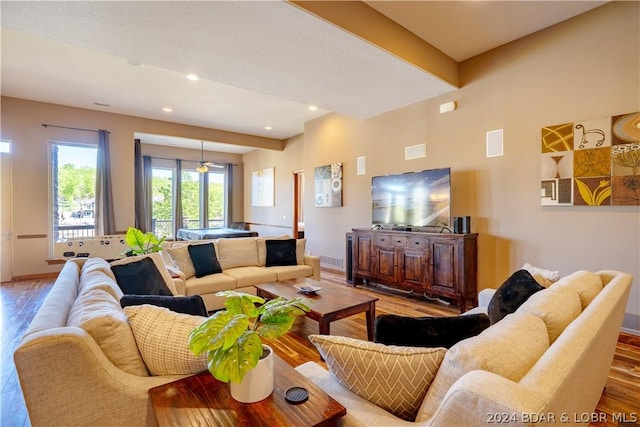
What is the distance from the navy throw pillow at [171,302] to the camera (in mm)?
1541

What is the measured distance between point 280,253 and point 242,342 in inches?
130

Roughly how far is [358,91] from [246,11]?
2.05 m

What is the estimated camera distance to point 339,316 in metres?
2.56

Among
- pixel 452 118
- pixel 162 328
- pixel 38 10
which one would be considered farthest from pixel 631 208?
pixel 38 10

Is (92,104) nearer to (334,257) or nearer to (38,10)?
(38,10)

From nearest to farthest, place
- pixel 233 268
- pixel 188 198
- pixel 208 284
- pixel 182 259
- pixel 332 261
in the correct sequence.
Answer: pixel 208 284, pixel 182 259, pixel 233 268, pixel 332 261, pixel 188 198

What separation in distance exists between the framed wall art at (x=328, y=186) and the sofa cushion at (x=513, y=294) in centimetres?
411

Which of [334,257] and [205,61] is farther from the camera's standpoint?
[334,257]

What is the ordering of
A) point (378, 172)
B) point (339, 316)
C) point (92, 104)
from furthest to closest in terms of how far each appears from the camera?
point (92, 104), point (378, 172), point (339, 316)

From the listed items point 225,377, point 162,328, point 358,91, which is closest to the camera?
point 225,377

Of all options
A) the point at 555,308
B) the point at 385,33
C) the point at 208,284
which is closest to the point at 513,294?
the point at 555,308

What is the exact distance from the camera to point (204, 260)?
377 cm

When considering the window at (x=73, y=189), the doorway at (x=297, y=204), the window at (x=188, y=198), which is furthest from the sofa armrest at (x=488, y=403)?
the window at (x=188, y=198)

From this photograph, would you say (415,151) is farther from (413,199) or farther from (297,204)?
(297,204)
